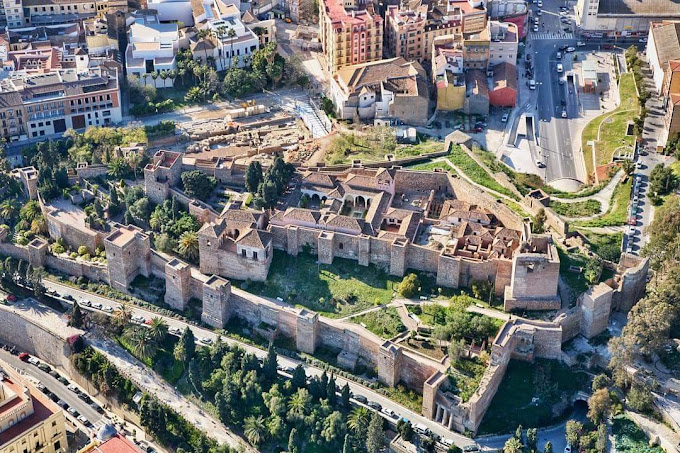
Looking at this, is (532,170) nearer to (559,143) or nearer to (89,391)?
(559,143)

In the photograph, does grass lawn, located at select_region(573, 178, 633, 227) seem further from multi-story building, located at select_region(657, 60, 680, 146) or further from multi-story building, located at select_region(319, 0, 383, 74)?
multi-story building, located at select_region(319, 0, 383, 74)

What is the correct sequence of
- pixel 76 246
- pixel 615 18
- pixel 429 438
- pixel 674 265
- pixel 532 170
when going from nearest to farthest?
pixel 429 438, pixel 674 265, pixel 76 246, pixel 532 170, pixel 615 18

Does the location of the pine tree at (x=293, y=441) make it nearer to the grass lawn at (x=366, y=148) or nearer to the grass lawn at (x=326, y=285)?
the grass lawn at (x=326, y=285)

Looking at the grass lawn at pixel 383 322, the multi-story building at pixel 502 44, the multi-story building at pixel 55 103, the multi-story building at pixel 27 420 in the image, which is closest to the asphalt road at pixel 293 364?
the grass lawn at pixel 383 322

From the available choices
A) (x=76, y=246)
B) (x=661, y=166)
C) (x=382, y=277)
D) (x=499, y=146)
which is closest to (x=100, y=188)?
(x=76, y=246)

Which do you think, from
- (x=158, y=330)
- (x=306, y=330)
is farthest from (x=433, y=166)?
(x=158, y=330)

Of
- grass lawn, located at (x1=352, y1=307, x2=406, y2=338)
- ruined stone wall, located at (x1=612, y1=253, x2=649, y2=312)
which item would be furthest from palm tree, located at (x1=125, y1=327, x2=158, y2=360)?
ruined stone wall, located at (x1=612, y1=253, x2=649, y2=312)
